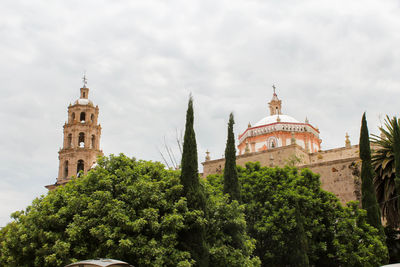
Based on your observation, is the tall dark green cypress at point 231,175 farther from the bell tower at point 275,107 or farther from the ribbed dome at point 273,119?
the bell tower at point 275,107

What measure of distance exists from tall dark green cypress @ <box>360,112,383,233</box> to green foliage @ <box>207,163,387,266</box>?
18.6 inches

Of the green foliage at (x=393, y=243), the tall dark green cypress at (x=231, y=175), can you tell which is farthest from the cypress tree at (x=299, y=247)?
the green foliage at (x=393, y=243)

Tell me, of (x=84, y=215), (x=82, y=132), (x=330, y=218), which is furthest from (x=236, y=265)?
(x=82, y=132)

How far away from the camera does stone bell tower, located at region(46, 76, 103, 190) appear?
43250 mm

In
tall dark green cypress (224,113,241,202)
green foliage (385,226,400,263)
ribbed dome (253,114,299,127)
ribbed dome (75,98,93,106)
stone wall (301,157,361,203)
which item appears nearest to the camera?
tall dark green cypress (224,113,241,202)

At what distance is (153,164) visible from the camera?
1658 centimetres

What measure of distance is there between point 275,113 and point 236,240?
28.3 m

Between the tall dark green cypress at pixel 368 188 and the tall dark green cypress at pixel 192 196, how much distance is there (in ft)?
30.9

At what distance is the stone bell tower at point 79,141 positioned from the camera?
43.2 metres

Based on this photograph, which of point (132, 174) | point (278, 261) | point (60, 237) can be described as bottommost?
point (278, 261)

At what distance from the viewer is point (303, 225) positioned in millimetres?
19297

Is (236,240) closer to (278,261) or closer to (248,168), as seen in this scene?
(278,261)

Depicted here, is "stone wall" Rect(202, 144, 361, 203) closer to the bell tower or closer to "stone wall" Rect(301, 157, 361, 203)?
"stone wall" Rect(301, 157, 361, 203)

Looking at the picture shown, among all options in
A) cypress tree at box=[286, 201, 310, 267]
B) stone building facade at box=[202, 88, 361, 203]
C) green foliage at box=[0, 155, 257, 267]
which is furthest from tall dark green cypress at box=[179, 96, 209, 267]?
stone building facade at box=[202, 88, 361, 203]
